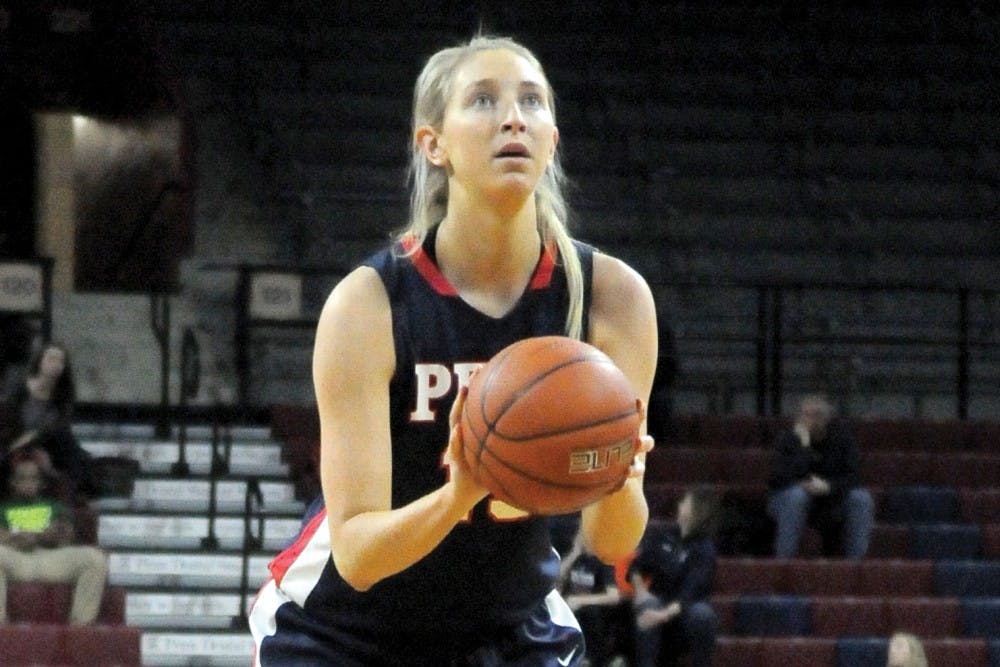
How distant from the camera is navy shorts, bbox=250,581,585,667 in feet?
9.00

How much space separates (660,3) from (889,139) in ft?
5.73

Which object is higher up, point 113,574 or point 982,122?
point 982,122

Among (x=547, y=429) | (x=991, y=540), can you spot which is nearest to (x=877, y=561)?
(x=991, y=540)

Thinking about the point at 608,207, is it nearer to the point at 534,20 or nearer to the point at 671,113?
the point at 671,113

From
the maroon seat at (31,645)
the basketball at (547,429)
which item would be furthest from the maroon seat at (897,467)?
the basketball at (547,429)

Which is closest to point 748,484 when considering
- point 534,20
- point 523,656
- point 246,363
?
point 246,363

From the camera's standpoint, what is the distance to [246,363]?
9.56 meters

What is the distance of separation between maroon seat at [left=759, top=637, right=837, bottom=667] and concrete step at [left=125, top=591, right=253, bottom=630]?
225 centimetres

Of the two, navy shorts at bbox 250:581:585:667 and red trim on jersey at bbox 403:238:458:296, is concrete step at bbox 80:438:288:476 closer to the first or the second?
navy shorts at bbox 250:581:585:667

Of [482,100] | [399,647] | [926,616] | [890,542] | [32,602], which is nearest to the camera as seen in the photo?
[482,100]

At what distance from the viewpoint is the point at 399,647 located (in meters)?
2.75

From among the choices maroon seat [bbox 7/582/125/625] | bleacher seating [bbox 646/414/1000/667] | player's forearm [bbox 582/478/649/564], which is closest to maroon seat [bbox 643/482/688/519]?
bleacher seating [bbox 646/414/1000/667]

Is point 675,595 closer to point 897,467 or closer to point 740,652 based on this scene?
point 740,652

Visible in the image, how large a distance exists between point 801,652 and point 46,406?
3.34m
